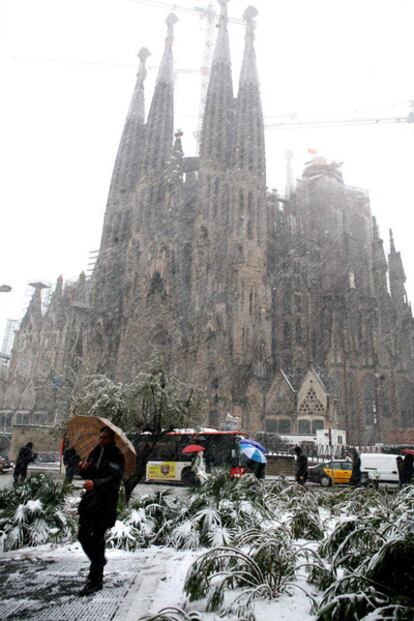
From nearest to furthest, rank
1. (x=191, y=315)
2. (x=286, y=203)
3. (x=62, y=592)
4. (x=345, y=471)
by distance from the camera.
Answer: (x=62, y=592) < (x=345, y=471) < (x=191, y=315) < (x=286, y=203)

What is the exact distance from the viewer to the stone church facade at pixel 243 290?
38.0 m

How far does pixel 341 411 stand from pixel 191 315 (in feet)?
45.7

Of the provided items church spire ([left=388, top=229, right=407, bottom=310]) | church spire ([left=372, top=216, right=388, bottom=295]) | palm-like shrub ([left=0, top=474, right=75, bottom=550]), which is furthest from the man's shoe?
church spire ([left=388, top=229, right=407, bottom=310])

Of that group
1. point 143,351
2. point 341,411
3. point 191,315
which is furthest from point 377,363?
point 143,351

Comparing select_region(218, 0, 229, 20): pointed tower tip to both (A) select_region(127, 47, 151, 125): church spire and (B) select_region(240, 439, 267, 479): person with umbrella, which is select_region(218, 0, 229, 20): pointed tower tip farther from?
(B) select_region(240, 439, 267, 479): person with umbrella

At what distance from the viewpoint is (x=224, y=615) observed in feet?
→ 12.7

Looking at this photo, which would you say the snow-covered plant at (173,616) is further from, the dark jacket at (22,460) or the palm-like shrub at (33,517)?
the dark jacket at (22,460)

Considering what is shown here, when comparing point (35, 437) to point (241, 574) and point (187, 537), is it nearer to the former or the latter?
point (187, 537)

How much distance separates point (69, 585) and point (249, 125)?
150ft

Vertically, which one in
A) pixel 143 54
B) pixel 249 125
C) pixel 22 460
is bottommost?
pixel 22 460

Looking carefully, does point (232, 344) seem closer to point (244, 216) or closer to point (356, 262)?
point (244, 216)

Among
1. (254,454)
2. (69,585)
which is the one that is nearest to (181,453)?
(254,454)

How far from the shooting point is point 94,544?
4664mm

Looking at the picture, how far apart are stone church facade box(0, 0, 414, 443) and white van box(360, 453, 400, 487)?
48.7 ft
